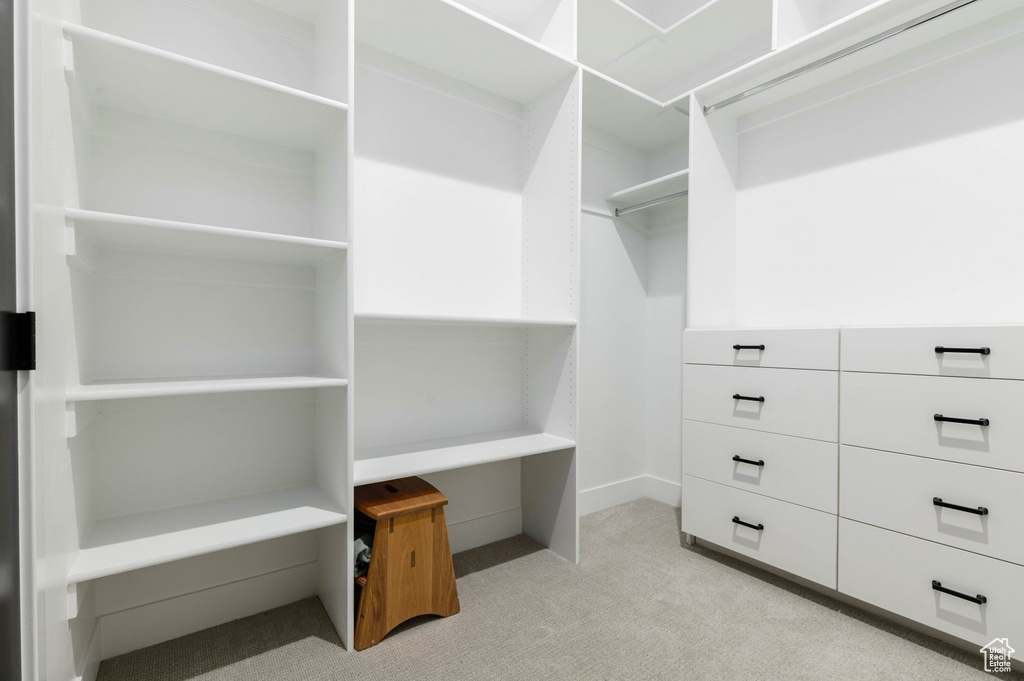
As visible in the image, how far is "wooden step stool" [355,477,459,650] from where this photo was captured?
1499 millimetres

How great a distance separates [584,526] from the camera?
2402 mm

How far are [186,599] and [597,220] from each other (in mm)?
2357

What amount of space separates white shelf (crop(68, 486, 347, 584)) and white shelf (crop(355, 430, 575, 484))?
0.59 feet

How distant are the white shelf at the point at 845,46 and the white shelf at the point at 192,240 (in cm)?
181

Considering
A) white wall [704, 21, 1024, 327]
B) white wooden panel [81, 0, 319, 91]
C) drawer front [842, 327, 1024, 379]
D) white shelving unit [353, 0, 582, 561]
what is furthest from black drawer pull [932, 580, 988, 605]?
white wooden panel [81, 0, 319, 91]

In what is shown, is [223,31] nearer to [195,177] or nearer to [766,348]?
[195,177]

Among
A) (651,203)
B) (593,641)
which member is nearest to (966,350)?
(593,641)

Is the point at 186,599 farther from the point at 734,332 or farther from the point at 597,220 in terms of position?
the point at 597,220

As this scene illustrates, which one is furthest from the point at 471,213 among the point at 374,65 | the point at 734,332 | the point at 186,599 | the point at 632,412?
the point at 186,599

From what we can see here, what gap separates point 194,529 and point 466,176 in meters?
1.62

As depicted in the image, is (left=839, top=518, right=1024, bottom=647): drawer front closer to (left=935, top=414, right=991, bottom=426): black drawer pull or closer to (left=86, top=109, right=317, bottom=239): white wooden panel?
(left=935, top=414, right=991, bottom=426): black drawer pull

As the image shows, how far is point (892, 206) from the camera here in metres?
1.90

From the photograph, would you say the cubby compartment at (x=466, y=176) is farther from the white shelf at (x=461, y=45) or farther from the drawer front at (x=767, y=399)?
the drawer front at (x=767, y=399)

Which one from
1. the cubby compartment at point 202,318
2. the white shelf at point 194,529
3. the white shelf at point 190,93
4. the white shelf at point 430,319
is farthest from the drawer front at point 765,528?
the white shelf at point 190,93
